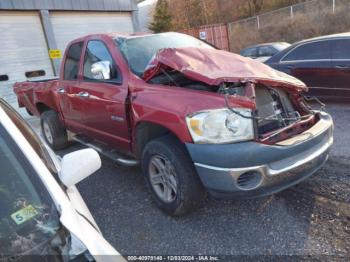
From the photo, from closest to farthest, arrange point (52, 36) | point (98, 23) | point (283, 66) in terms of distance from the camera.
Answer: point (283, 66) → point (52, 36) → point (98, 23)

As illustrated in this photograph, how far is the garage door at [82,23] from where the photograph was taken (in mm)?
11352

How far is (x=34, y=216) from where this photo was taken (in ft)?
4.35

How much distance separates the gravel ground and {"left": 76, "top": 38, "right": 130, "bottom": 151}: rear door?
29.9 inches

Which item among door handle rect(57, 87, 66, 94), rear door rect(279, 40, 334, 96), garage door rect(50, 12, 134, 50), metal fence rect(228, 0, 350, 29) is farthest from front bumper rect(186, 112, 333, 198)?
metal fence rect(228, 0, 350, 29)

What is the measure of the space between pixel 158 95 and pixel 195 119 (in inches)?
22.5

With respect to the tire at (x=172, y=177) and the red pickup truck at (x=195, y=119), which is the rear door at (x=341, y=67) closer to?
the red pickup truck at (x=195, y=119)

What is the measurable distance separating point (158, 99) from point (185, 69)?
1.24 feet

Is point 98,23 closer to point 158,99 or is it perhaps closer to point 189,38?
point 189,38

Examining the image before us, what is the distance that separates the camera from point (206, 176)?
2555 mm

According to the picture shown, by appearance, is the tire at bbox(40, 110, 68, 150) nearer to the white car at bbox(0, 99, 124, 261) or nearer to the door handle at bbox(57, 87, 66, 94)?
the door handle at bbox(57, 87, 66, 94)

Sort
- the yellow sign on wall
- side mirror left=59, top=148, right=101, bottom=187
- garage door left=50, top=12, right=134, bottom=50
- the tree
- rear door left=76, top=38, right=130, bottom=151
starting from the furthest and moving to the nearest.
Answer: the tree < garage door left=50, top=12, right=134, bottom=50 < the yellow sign on wall < rear door left=76, top=38, right=130, bottom=151 < side mirror left=59, top=148, right=101, bottom=187

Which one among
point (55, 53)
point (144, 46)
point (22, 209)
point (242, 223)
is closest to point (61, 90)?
→ point (144, 46)

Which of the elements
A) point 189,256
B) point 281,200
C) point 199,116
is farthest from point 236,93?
point 189,256

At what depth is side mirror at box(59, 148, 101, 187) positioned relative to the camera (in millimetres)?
1679
